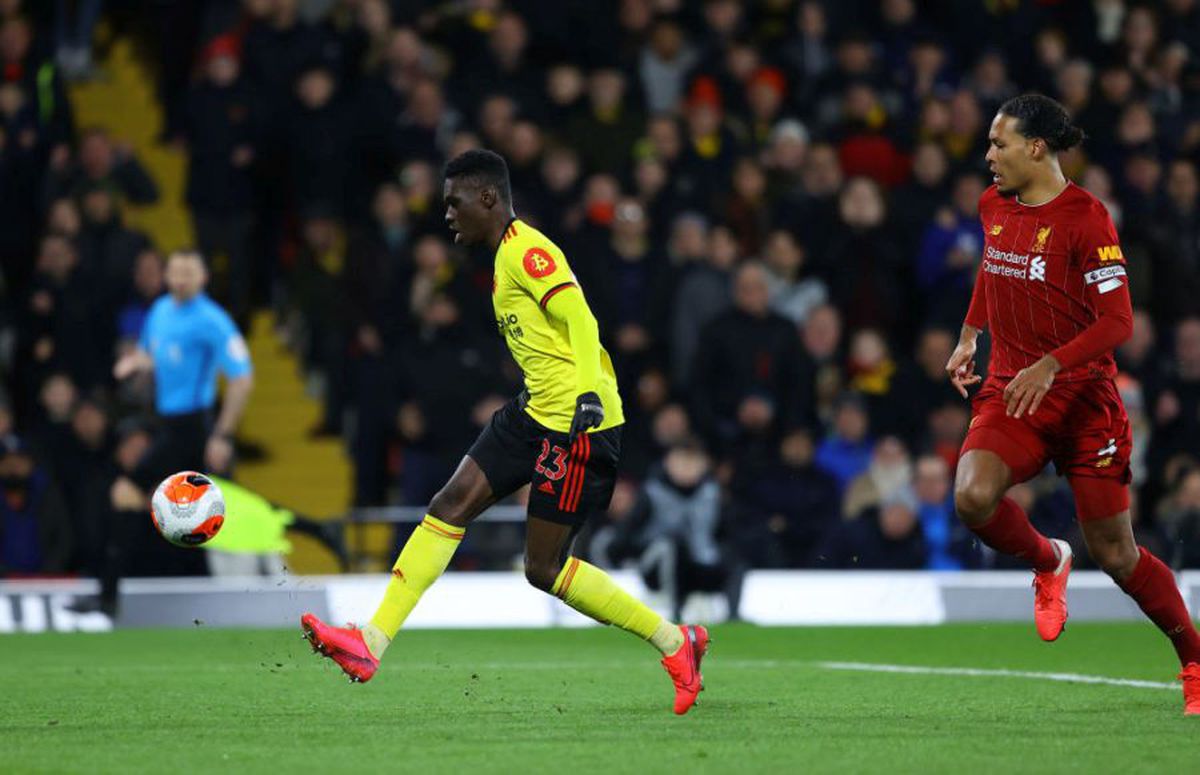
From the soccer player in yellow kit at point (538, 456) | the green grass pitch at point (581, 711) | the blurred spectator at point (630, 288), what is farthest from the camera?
the blurred spectator at point (630, 288)

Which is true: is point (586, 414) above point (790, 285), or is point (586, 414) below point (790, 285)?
above

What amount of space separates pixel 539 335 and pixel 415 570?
3.39 ft

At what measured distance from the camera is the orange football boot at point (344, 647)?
7988 mm

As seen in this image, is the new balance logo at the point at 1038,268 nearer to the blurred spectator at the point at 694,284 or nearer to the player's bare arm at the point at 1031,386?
the player's bare arm at the point at 1031,386

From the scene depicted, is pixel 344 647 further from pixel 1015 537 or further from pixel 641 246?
pixel 641 246

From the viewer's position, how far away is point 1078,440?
822 cm

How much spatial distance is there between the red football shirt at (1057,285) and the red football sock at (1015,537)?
0.54m

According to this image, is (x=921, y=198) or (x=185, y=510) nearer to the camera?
(x=185, y=510)

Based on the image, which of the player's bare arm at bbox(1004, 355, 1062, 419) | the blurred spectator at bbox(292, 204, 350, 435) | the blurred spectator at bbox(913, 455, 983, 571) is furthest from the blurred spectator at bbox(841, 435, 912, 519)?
the player's bare arm at bbox(1004, 355, 1062, 419)

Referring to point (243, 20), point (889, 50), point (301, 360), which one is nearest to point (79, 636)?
point (301, 360)

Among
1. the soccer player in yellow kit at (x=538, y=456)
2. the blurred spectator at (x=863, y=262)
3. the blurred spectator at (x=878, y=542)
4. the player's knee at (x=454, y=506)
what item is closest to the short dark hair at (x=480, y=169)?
the soccer player in yellow kit at (x=538, y=456)

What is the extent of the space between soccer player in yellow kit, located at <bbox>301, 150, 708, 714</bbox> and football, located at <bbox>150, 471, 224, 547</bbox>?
1.11 metres

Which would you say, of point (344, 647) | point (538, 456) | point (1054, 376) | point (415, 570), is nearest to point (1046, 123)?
point (1054, 376)

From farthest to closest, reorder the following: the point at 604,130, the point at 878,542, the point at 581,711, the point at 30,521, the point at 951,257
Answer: the point at 604,130 < the point at 951,257 < the point at 30,521 < the point at 878,542 < the point at 581,711
